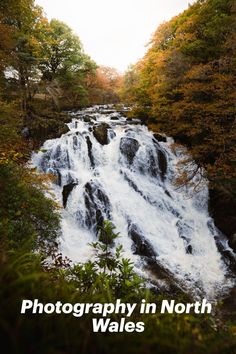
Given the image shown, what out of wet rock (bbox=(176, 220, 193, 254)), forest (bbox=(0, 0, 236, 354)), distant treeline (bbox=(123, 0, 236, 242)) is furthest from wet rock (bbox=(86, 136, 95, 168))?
wet rock (bbox=(176, 220, 193, 254))

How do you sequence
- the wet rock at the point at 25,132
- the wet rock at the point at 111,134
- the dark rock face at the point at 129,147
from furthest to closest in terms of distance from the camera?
1. the wet rock at the point at 111,134
2. the dark rock face at the point at 129,147
3. the wet rock at the point at 25,132

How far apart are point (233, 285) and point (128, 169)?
7271 mm

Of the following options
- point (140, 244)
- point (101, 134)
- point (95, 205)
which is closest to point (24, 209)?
point (95, 205)

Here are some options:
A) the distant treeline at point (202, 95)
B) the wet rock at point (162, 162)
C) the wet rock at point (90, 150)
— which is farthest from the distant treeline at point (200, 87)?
the wet rock at point (90, 150)

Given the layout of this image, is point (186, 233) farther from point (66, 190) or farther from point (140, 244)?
point (66, 190)

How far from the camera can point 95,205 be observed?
35.8 ft

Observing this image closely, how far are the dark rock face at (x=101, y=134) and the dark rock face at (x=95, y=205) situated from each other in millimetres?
3692

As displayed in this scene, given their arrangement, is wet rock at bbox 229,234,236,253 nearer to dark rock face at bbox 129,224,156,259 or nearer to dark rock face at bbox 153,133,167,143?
dark rock face at bbox 129,224,156,259

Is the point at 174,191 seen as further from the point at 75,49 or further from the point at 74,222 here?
the point at 75,49

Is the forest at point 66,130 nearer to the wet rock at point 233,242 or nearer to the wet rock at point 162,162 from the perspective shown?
the wet rock at point 233,242

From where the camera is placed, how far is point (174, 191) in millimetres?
13547

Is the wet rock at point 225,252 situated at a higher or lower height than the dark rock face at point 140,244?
lower

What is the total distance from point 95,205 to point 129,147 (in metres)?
4.68

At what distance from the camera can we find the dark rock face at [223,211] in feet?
39.3
